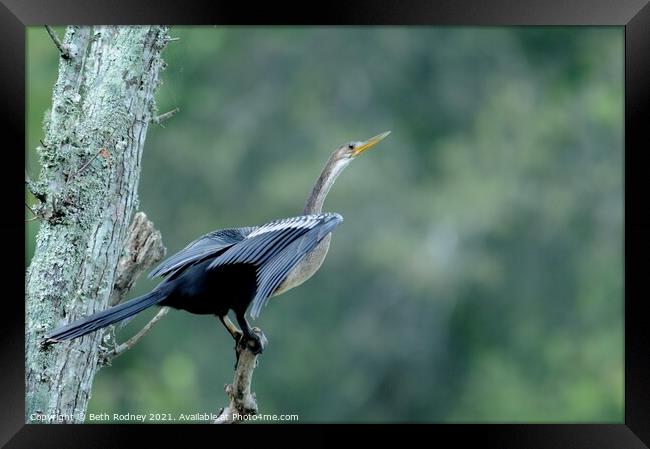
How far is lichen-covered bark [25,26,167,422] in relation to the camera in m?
4.26

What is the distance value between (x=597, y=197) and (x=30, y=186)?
37.2ft

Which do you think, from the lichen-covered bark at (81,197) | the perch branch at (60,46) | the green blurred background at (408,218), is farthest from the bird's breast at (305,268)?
the green blurred background at (408,218)

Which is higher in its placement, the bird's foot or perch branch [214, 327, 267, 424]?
the bird's foot

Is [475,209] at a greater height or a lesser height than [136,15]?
greater

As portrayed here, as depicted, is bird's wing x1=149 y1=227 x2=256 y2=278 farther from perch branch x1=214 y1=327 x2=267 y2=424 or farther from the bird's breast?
perch branch x1=214 y1=327 x2=267 y2=424

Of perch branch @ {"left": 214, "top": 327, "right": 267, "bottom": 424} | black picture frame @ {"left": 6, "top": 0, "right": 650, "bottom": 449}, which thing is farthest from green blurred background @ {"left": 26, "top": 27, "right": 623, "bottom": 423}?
black picture frame @ {"left": 6, "top": 0, "right": 650, "bottom": 449}

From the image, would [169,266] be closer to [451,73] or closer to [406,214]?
[406,214]

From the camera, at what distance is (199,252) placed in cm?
439

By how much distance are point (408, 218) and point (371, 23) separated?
985 cm

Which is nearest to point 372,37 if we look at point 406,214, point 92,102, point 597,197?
point 406,214

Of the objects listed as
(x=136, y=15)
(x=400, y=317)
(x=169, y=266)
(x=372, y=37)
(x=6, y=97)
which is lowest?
(x=169, y=266)

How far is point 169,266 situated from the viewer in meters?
4.31

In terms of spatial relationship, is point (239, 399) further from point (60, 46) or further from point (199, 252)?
point (60, 46)

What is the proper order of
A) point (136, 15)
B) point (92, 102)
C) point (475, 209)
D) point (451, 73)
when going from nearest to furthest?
point (136, 15) → point (92, 102) → point (475, 209) → point (451, 73)
